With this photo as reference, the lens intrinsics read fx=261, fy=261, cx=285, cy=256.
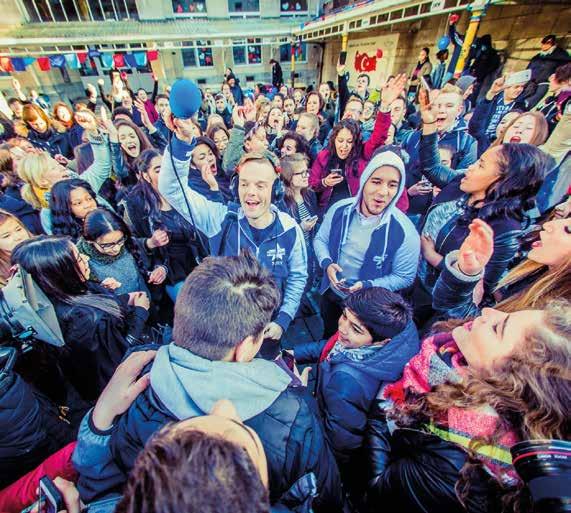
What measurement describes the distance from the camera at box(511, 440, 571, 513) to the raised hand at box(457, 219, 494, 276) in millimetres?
1126

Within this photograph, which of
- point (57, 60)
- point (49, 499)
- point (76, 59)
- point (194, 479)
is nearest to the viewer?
point (194, 479)

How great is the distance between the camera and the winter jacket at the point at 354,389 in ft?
4.53

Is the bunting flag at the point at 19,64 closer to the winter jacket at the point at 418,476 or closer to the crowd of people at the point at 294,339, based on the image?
the crowd of people at the point at 294,339

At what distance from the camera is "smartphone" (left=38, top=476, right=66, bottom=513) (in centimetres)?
99

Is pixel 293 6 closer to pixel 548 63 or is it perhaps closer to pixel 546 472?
pixel 548 63

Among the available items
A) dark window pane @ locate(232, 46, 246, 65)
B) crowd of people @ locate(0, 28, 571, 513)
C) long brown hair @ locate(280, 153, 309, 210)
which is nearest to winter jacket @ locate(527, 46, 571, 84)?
crowd of people @ locate(0, 28, 571, 513)

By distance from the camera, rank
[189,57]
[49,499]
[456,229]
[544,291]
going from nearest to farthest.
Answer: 1. [49,499]
2. [544,291]
3. [456,229]
4. [189,57]

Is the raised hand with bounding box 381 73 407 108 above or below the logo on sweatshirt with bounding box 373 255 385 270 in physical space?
above

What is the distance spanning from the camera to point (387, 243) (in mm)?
2334

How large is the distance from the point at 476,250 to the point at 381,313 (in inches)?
29.1

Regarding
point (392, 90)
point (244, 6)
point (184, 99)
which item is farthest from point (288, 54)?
point (184, 99)

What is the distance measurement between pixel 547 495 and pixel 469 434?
13.1 inches

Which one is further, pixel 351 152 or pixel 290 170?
pixel 351 152

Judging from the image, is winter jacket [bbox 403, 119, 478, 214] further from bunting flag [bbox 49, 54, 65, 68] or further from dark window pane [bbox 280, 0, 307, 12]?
dark window pane [bbox 280, 0, 307, 12]
